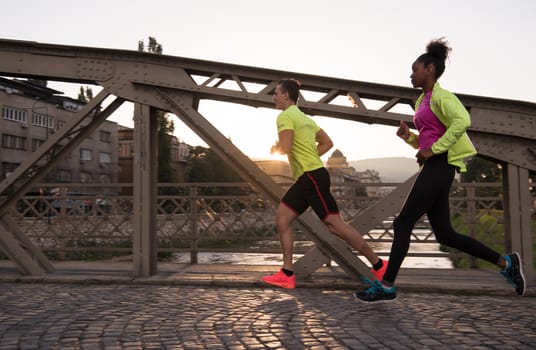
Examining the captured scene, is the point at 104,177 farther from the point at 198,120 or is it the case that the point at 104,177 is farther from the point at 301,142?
the point at 301,142

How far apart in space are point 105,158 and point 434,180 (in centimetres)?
6469

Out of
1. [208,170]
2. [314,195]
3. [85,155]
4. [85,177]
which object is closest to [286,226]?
[314,195]

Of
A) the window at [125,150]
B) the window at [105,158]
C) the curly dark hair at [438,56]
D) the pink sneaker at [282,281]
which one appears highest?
the window at [125,150]

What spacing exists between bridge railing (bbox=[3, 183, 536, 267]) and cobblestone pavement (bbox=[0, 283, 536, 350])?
9.98ft

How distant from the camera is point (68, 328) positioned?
365 centimetres

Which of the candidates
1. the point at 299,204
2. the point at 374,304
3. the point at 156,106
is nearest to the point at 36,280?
the point at 156,106

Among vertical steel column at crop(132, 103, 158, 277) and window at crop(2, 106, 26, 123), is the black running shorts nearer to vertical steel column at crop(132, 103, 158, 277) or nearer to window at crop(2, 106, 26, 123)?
vertical steel column at crop(132, 103, 158, 277)

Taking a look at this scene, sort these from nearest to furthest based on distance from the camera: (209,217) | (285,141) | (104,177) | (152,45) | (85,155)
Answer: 1. (285,141)
2. (209,217)
3. (152,45)
4. (85,155)
5. (104,177)

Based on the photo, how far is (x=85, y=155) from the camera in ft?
202

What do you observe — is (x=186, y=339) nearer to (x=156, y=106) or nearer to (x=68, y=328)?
(x=68, y=328)

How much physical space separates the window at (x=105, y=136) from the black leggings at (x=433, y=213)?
63.3 meters

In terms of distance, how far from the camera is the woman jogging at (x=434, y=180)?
Result: 14.6 ft

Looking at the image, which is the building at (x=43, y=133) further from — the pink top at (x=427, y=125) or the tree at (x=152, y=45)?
the pink top at (x=427, y=125)

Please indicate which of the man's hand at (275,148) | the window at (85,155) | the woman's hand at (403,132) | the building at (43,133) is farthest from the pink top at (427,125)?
the window at (85,155)
